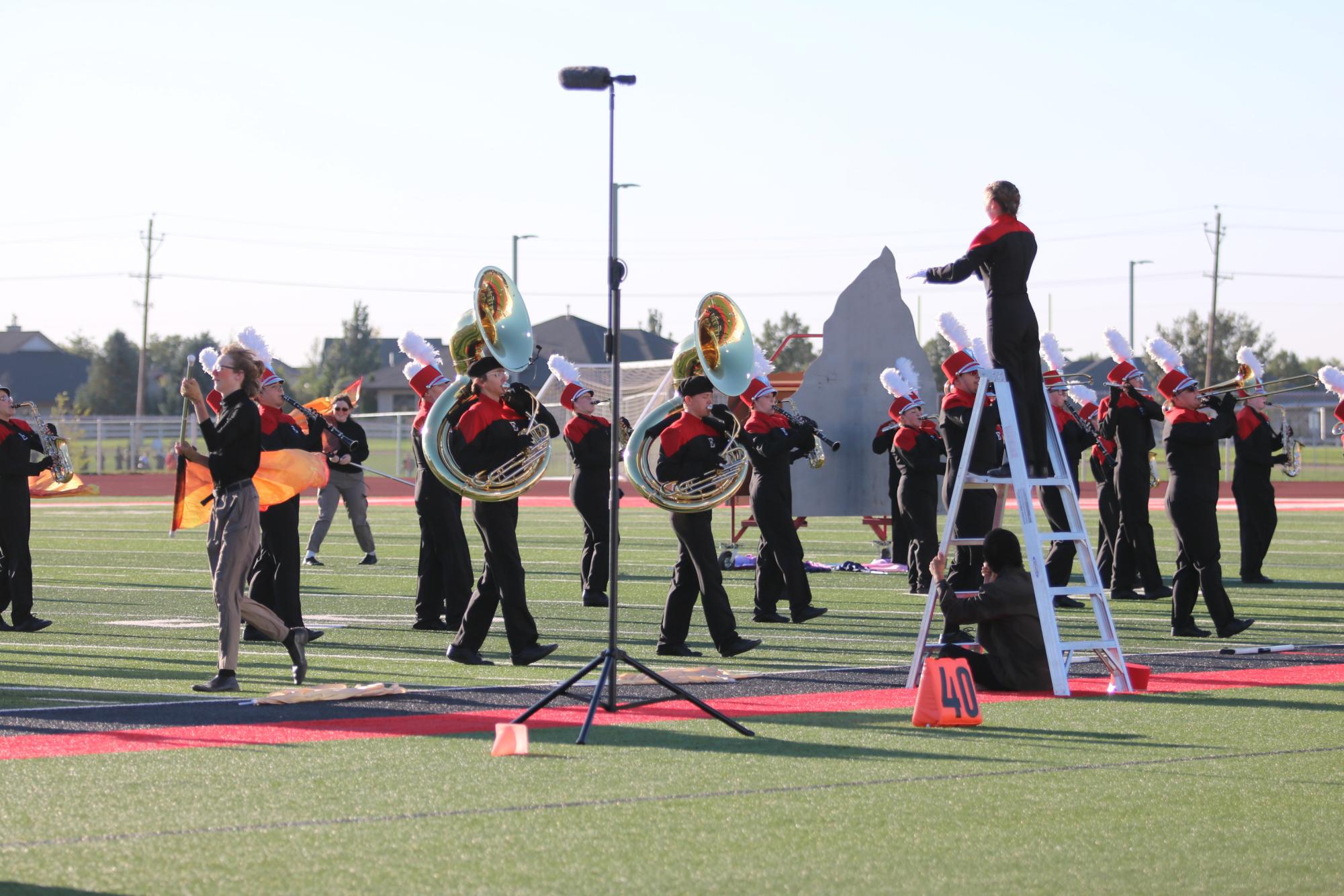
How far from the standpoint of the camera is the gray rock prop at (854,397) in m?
19.5

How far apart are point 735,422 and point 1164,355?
387 cm

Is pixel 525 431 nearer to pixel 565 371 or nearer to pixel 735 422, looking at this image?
pixel 735 422

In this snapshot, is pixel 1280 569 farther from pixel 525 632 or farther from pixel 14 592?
pixel 14 592

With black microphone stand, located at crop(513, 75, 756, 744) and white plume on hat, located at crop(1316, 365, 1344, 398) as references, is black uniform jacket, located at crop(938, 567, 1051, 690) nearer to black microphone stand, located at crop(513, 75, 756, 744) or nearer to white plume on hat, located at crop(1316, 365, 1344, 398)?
black microphone stand, located at crop(513, 75, 756, 744)

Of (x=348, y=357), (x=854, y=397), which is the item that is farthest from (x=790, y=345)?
(x=854, y=397)

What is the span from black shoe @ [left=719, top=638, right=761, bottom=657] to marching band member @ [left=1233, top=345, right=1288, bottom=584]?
24.3 feet

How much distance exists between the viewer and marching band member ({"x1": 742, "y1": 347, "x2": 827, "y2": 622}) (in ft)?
43.7

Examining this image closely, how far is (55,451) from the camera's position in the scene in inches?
534

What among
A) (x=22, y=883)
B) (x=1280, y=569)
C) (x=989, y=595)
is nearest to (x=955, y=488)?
(x=989, y=595)

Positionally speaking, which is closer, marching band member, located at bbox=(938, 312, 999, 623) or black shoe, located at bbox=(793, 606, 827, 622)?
marching band member, located at bbox=(938, 312, 999, 623)

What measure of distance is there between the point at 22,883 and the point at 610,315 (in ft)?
11.7

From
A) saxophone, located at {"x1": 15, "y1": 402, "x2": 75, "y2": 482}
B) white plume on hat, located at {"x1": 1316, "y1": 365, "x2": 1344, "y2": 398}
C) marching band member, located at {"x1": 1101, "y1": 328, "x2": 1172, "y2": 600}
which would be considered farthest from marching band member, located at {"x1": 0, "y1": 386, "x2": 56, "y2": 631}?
white plume on hat, located at {"x1": 1316, "y1": 365, "x2": 1344, "y2": 398}

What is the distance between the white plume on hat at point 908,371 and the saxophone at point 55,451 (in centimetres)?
803

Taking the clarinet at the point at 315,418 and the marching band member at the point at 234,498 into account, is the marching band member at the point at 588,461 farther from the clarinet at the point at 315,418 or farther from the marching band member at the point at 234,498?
the marching band member at the point at 234,498
